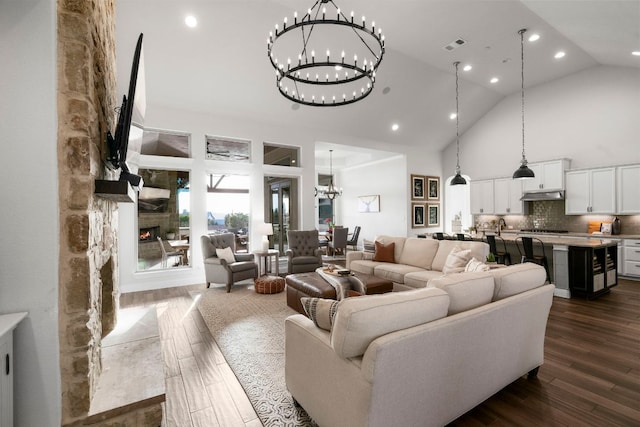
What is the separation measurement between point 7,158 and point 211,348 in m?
2.44

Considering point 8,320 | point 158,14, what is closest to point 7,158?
point 8,320

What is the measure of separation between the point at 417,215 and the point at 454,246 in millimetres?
4797

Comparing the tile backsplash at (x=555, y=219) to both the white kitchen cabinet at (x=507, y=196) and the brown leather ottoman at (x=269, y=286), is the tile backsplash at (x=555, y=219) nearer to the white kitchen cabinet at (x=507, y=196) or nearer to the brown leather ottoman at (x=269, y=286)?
the white kitchen cabinet at (x=507, y=196)

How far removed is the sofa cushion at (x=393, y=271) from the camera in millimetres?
4571

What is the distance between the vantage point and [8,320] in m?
1.24

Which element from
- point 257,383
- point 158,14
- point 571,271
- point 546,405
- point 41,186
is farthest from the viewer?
point 571,271

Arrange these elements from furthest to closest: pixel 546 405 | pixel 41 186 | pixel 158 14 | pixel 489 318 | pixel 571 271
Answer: pixel 571 271, pixel 158 14, pixel 546 405, pixel 489 318, pixel 41 186

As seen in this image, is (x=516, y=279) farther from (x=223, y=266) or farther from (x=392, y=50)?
(x=392, y=50)

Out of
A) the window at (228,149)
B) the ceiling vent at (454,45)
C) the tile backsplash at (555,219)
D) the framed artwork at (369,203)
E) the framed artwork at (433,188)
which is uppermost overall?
the ceiling vent at (454,45)

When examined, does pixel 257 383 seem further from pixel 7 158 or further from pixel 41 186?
pixel 7 158

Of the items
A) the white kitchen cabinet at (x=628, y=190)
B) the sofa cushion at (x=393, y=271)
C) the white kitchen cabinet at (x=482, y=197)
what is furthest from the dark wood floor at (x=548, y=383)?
the white kitchen cabinet at (x=482, y=197)

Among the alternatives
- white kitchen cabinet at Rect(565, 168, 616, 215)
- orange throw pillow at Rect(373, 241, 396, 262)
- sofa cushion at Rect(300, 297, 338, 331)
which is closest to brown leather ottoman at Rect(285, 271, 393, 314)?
orange throw pillow at Rect(373, 241, 396, 262)

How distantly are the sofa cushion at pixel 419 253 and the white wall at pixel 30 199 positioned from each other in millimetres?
4598

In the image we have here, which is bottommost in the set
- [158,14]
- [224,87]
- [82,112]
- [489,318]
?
Answer: [489,318]
